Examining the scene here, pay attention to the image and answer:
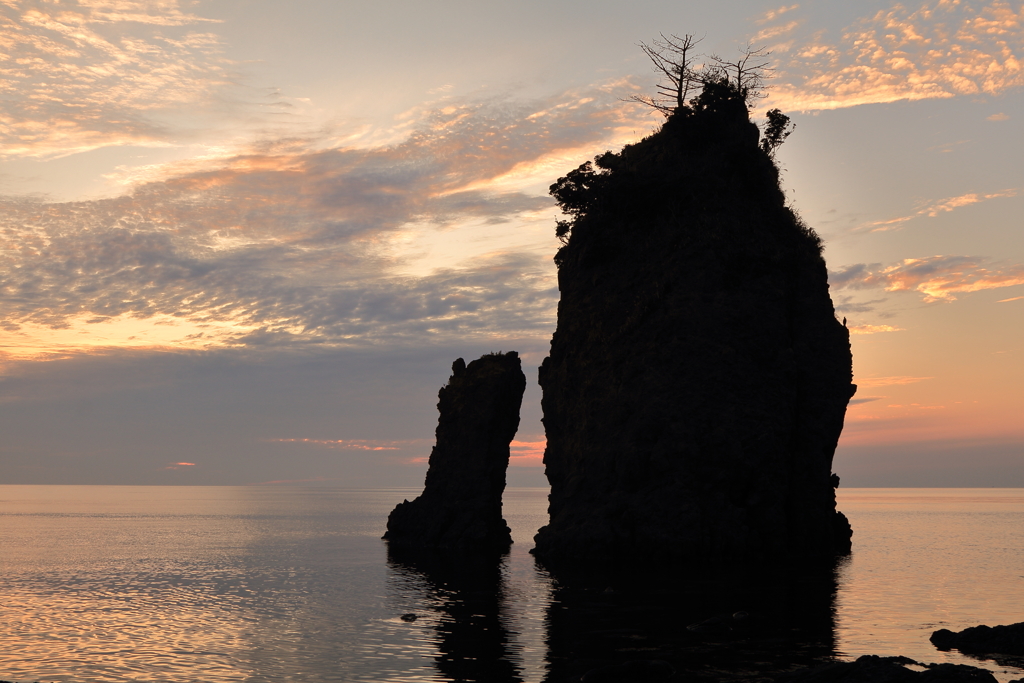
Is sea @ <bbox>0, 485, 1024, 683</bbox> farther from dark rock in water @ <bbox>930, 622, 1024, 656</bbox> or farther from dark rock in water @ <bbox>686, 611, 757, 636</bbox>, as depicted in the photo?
dark rock in water @ <bbox>930, 622, 1024, 656</bbox>

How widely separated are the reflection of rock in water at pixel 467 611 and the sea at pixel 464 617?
0.15 m

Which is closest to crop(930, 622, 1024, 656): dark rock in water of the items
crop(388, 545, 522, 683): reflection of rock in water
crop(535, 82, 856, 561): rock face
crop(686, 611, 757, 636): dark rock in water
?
crop(686, 611, 757, 636): dark rock in water

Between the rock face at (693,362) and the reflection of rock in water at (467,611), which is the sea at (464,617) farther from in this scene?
the rock face at (693,362)

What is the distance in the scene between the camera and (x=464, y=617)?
3978 centimetres

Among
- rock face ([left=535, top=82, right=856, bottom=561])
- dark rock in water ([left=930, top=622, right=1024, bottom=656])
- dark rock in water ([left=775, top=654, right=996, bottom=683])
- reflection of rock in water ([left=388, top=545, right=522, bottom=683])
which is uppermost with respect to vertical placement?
rock face ([left=535, top=82, right=856, bottom=561])

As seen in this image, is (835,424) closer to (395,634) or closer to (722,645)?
(722,645)

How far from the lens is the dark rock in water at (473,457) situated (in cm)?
7619

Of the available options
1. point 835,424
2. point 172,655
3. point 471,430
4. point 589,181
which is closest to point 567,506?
point 471,430

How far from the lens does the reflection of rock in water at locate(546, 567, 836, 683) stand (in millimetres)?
27312

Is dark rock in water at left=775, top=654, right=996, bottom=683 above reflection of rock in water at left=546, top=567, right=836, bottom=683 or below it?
above

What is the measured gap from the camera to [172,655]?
1240 inches

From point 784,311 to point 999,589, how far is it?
23.7 meters

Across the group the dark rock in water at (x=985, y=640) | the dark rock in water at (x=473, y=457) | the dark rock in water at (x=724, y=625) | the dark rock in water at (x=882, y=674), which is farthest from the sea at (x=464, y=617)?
the dark rock in water at (x=473, y=457)

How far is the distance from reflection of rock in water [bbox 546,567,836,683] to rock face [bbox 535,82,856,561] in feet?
18.6
